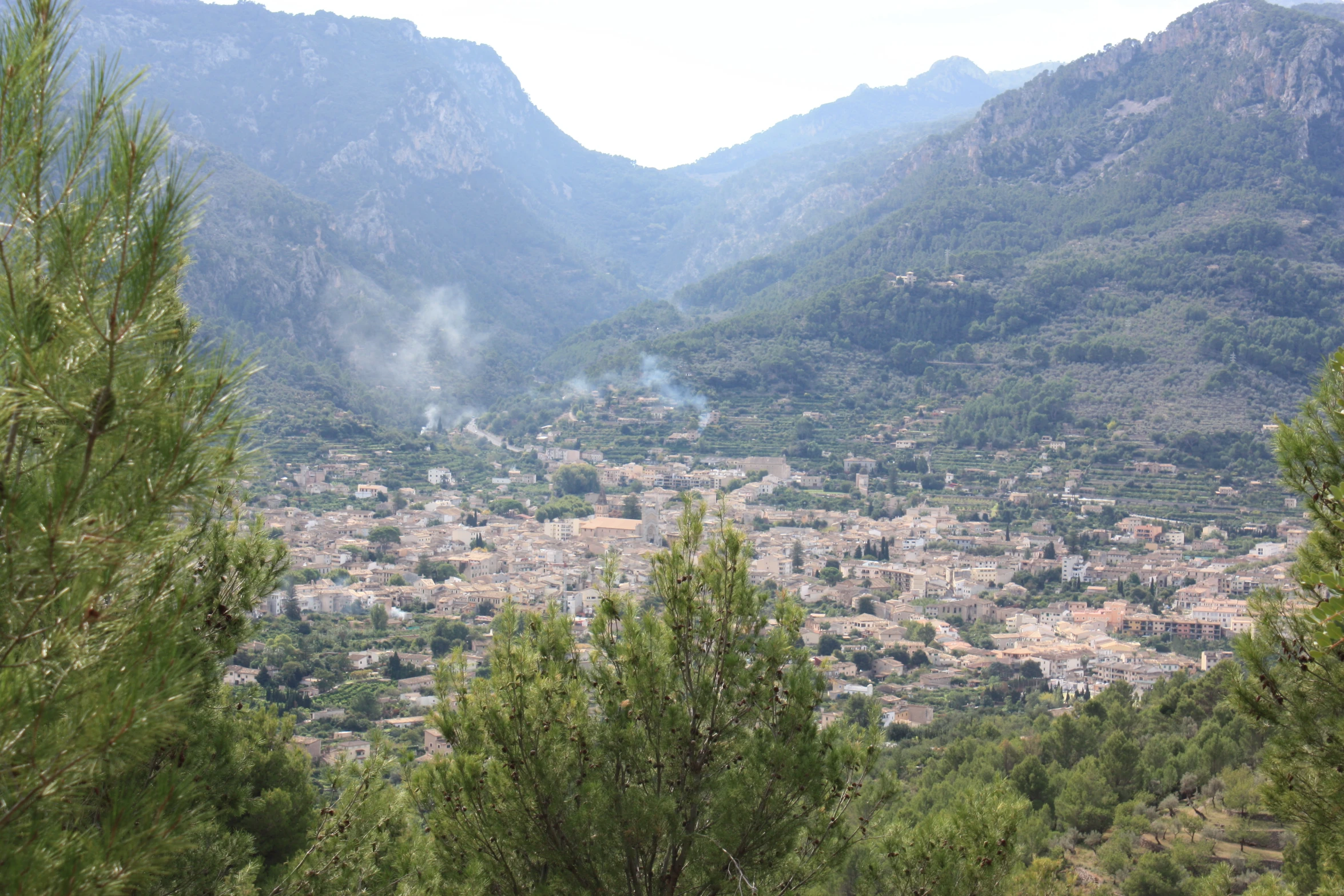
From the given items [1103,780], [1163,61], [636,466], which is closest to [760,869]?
[1103,780]

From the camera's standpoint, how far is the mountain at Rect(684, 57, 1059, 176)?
118 metres

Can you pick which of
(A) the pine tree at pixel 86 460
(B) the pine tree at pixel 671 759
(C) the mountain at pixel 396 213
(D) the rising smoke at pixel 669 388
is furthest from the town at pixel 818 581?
(C) the mountain at pixel 396 213

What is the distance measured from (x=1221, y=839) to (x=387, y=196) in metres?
65.3

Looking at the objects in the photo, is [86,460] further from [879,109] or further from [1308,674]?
[879,109]

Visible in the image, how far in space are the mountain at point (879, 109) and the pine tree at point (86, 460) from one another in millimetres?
120913

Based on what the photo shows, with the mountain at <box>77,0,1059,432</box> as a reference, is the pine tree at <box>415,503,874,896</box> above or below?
below

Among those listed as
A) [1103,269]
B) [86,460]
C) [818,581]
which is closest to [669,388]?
[1103,269]

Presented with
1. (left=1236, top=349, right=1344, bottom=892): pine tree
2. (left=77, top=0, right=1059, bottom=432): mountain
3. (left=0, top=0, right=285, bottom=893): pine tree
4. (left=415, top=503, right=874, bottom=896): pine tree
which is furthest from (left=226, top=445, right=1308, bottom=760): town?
(left=77, top=0, right=1059, bottom=432): mountain

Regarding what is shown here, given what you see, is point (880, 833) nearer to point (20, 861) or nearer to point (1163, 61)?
point (20, 861)

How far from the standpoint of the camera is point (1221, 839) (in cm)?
820

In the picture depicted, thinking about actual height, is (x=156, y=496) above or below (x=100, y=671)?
above

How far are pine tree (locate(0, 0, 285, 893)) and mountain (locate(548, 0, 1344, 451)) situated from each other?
40106mm

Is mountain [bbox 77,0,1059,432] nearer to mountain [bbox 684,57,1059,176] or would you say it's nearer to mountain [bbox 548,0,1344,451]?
mountain [bbox 548,0,1344,451]

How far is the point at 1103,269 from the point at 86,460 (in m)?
50.6
